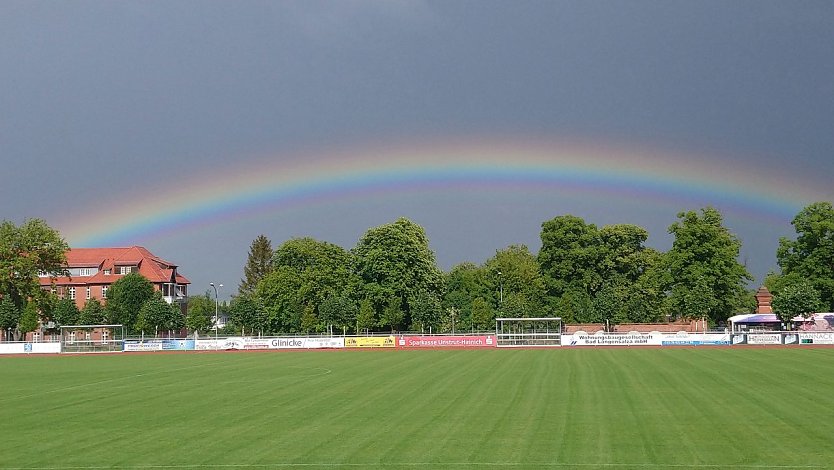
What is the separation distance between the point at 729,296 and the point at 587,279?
19.8 m

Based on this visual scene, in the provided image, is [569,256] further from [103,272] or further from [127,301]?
[103,272]

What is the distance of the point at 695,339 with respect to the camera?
3063 inches

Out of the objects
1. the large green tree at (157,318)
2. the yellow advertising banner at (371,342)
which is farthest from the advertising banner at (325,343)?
the large green tree at (157,318)

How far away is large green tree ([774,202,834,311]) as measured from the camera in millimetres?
95250

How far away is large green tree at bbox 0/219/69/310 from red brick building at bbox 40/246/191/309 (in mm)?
16315

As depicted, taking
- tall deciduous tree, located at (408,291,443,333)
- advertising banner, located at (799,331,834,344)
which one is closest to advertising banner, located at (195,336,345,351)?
tall deciduous tree, located at (408,291,443,333)

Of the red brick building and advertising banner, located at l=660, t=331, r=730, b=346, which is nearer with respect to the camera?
advertising banner, located at l=660, t=331, r=730, b=346

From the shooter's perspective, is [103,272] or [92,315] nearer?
[92,315]

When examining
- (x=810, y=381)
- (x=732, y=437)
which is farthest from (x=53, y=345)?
(x=732, y=437)

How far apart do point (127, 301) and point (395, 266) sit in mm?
36483

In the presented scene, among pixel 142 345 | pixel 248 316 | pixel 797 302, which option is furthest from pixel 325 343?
pixel 797 302

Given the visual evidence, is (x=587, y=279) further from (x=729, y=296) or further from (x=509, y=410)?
(x=509, y=410)

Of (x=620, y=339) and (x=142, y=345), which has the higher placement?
(x=620, y=339)

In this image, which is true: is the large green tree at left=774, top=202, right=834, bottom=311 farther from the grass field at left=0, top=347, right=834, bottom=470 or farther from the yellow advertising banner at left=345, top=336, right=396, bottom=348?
the grass field at left=0, top=347, right=834, bottom=470
